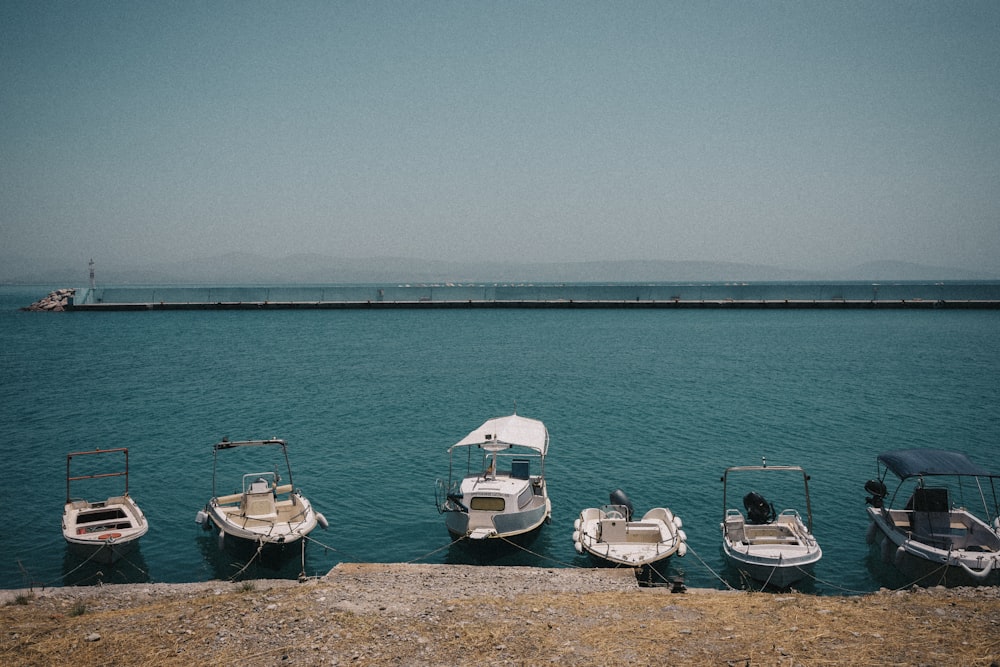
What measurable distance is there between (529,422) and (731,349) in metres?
48.7

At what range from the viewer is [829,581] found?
698 inches

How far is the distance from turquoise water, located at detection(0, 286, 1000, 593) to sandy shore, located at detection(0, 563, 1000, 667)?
5.21 metres

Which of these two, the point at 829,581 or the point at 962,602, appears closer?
the point at 962,602

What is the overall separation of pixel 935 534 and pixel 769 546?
4626mm

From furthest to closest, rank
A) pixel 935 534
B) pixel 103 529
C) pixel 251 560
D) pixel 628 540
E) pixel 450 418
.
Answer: pixel 450 418, pixel 103 529, pixel 628 540, pixel 935 534, pixel 251 560

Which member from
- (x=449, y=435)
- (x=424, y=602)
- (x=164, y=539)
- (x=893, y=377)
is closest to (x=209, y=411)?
(x=449, y=435)

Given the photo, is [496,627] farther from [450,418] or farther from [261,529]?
[450,418]

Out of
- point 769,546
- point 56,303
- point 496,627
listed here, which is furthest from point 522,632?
point 56,303

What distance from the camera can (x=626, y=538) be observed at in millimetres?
18219

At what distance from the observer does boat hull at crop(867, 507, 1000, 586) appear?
16.0 meters

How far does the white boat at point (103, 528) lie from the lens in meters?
18.0

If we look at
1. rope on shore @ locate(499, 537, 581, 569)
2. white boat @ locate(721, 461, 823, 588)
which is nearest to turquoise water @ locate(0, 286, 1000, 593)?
rope on shore @ locate(499, 537, 581, 569)

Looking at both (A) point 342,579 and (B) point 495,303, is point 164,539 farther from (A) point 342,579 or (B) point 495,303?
(B) point 495,303

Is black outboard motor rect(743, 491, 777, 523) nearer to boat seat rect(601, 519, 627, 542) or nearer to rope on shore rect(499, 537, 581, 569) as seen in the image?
boat seat rect(601, 519, 627, 542)
